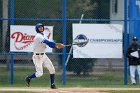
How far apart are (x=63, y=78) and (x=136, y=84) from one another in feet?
9.60

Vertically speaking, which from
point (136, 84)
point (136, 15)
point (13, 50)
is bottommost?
point (136, 84)

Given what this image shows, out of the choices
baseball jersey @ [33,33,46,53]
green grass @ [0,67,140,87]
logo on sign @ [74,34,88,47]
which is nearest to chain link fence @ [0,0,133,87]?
green grass @ [0,67,140,87]

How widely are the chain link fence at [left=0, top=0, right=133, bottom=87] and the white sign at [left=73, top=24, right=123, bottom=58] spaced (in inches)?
16.3

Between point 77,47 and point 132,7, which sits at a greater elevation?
point 132,7

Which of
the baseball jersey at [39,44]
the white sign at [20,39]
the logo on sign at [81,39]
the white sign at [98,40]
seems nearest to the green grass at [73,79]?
the white sign at [98,40]

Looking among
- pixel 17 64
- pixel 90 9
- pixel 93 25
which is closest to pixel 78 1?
pixel 90 9

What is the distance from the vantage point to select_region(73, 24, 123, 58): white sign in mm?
21297

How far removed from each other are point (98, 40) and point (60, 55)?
1.93m

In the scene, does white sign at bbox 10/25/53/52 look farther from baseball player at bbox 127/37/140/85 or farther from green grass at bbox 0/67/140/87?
baseball player at bbox 127/37/140/85

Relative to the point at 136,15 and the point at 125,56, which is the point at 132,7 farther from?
the point at 125,56

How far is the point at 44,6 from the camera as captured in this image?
75.3 feet

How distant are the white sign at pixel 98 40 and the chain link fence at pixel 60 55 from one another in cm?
41

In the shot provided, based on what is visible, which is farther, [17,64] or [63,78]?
[17,64]

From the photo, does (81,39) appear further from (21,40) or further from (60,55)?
(21,40)
